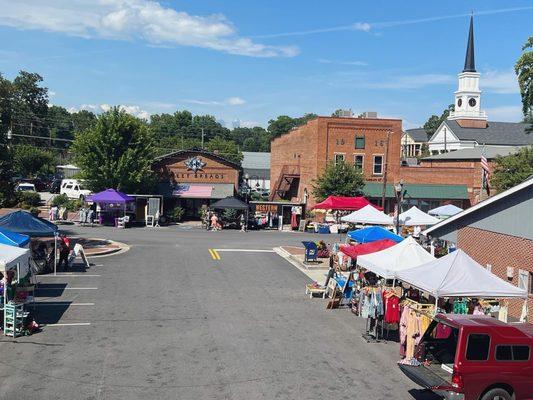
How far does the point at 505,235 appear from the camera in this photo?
18.6 metres

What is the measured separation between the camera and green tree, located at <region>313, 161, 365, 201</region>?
47656mm

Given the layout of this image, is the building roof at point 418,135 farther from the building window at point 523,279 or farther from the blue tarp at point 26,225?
the building window at point 523,279

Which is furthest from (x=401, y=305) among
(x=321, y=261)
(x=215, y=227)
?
(x=215, y=227)

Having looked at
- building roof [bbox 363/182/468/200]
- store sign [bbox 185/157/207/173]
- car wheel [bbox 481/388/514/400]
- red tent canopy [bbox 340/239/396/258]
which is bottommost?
car wheel [bbox 481/388/514/400]

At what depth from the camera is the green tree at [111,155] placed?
152ft

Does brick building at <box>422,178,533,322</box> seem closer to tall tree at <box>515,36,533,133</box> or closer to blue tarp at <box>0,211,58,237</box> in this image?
blue tarp at <box>0,211,58,237</box>

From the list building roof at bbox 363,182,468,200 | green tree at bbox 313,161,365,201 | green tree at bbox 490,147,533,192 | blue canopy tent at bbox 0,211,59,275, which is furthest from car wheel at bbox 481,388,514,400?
building roof at bbox 363,182,468,200

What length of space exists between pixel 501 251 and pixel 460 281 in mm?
5619

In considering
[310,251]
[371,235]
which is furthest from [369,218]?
[371,235]

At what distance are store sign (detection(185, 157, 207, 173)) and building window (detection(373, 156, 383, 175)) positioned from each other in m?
16.2

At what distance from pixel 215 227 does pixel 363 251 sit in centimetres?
2491

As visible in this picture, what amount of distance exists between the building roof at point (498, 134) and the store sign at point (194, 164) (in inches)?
2361

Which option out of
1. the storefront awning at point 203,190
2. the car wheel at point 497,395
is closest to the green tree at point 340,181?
the storefront awning at point 203,190

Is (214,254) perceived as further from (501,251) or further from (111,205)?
(111,205)
